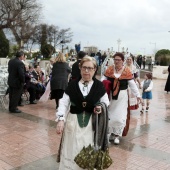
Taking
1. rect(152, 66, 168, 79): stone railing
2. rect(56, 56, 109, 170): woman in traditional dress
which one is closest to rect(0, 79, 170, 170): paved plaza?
rect(56, 56, 109, 170): woman in traditional dress

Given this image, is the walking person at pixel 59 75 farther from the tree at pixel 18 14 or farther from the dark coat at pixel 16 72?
the tree at pixel 18 14

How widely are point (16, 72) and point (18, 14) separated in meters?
28.2

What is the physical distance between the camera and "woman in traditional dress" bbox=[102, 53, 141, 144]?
5469mm

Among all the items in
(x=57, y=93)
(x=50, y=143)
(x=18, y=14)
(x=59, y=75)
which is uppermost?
(x=18, y=14)

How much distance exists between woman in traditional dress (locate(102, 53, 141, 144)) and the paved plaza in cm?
43

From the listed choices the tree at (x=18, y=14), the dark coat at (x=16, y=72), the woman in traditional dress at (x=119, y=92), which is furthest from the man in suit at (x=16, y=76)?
the tree at (x=18, y=14)

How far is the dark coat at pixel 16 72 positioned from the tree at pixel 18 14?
26628mm

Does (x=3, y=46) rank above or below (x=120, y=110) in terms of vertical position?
above

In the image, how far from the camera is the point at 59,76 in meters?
8.29

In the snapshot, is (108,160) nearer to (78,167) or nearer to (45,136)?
(78,167)

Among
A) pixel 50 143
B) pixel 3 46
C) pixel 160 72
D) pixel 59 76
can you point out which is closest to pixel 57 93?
pixel 59 76

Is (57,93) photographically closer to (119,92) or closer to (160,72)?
(119,92)

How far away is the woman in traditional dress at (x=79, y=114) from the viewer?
3330 millimetres

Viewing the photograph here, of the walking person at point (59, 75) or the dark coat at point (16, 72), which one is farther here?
the walking person at point (59, 75)
